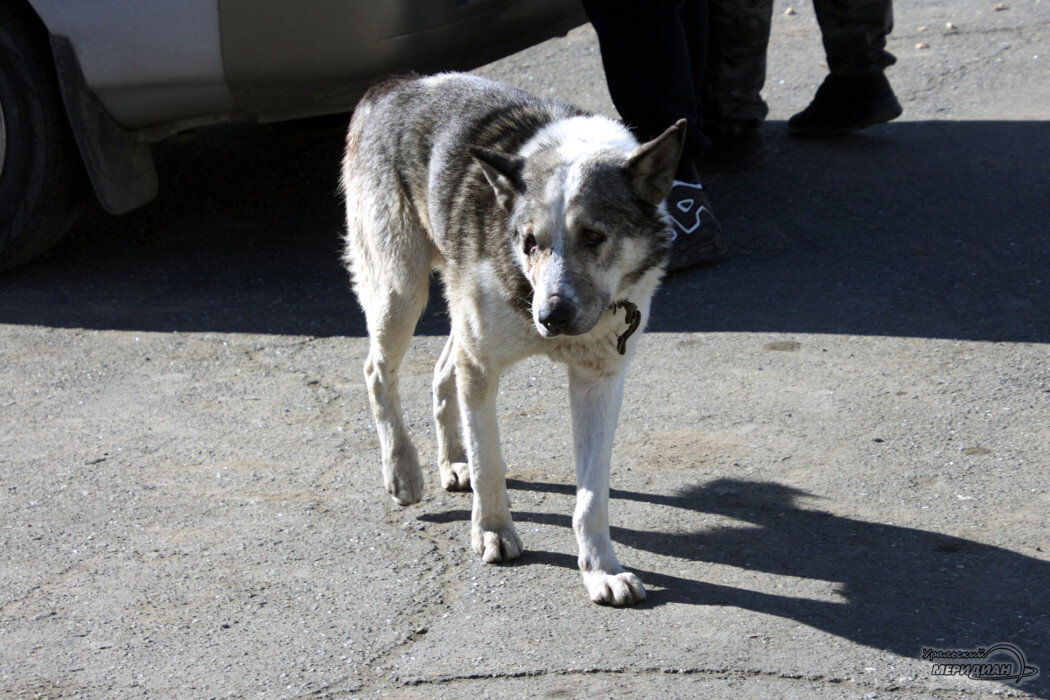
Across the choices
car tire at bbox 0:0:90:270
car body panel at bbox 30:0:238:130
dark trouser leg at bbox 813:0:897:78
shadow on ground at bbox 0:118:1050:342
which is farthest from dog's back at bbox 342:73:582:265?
dark trouser leg at bbox 813:0:897:78

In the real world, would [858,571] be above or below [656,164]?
below

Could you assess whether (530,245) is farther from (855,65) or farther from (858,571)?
(855,65)

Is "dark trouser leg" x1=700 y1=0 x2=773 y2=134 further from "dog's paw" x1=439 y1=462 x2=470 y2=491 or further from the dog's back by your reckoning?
"dog's paw" x1=439 y1=462 x2=470 y2=491

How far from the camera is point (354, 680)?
2.92 meters

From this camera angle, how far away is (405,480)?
385 centimetres

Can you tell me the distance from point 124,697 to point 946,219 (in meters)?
4.58

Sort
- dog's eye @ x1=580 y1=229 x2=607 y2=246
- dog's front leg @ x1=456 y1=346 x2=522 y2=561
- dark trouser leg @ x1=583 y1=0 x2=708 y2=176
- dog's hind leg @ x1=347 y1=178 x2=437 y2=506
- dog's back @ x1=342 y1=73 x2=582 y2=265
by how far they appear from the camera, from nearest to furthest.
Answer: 1. dog's eye @ x1=580 y1=229 x2=607 y2=246
2. dog's front leg @ x1=456 y1=346 x2=522 y2=561
3. dog's back @ x1=342 y1=73 x2=582 y2=265
4. dog's hind leg @ x1=347 y1=178 x2=437 y2=506
5. dark trouser leg @ x1=583 y1=0 x2=708 y2=176

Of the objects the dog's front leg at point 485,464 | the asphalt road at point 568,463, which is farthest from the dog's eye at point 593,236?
the asphalt road at point 568,463

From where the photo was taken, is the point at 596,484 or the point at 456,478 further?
the point at 456,478

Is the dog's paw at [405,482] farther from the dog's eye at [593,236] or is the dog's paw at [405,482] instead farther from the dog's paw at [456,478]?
the dog's eye at [593,236]

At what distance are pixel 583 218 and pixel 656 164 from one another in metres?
0.29

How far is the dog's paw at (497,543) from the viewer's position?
11.4 ft

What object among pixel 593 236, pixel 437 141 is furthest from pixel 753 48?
pixel 593 236

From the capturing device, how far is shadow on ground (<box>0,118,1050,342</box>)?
16.6 ft
